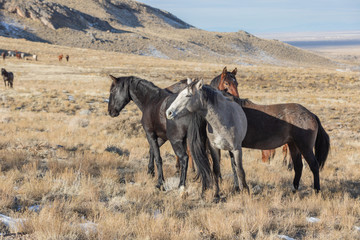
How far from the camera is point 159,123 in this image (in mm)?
6043

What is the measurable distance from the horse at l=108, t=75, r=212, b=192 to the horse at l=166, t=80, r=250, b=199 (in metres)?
0.32

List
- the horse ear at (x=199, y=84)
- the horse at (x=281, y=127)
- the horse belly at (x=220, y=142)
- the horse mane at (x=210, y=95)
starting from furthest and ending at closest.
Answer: the horse at (x=281, y=127), the horse belly at (x=220, y=142), the horse mane at (x=210, y=95), the horse ear at (x=199, y=84)

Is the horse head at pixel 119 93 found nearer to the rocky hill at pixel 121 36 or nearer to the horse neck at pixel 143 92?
the horse neck at pixel 143 92

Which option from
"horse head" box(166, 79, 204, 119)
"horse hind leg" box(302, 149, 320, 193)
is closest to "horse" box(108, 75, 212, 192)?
"horse head" box(166, 79, 204, 119)

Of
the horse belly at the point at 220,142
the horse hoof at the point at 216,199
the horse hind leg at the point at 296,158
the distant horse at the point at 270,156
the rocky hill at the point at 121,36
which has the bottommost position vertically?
the horse hoof at the point at 216,199

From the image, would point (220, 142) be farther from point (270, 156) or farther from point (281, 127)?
point (270, 156)

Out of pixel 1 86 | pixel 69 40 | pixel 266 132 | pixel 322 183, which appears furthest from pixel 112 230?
pixel 69 40

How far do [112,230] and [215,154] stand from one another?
7.56 ft

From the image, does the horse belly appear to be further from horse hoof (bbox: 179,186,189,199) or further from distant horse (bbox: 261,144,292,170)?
distant horse (bbox: 261,144,292,170)

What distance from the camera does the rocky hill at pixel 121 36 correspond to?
274 feet

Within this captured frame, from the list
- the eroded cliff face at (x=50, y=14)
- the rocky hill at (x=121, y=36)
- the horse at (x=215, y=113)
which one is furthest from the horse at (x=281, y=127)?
the eroded cliff face at (x=50, y=14)

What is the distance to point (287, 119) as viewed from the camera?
5.98 metres

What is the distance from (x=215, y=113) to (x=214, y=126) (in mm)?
214

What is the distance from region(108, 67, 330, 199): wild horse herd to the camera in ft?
16.9
